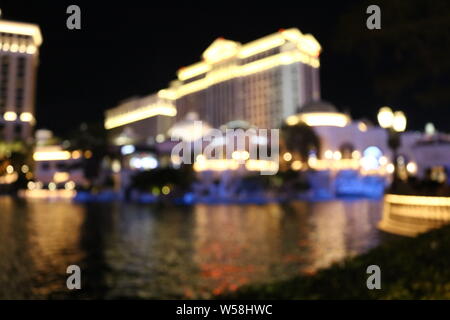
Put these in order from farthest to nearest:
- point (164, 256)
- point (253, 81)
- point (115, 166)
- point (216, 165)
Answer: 1. point (253, 81)
2. point (115, 166)
3. point (216, 165)
4. point (164, 256)

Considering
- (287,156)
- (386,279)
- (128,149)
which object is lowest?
(386,279)

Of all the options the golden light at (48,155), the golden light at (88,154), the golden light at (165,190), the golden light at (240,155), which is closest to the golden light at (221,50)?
the golden light at (48,155)

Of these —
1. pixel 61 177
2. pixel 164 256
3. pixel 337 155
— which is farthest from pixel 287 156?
pixel 164 256

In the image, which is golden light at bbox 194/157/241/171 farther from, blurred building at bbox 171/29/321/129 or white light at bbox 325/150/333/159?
blurred building at bbox 171/29/321/129

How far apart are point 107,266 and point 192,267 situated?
2095mm

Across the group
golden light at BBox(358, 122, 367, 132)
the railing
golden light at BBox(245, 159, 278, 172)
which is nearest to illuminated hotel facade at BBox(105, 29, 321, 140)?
golden light at BBox(358, 122, 367, 132)

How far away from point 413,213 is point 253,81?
81.7 meters

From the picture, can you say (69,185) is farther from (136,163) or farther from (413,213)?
(413,213)

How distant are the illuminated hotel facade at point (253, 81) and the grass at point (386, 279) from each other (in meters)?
69.7

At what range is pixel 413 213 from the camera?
14.3 metres

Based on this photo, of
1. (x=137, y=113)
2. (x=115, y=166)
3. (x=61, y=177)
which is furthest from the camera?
(x=137, y=113)

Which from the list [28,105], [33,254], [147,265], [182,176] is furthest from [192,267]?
[28,105]

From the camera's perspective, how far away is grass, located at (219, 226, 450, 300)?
4.97 meters

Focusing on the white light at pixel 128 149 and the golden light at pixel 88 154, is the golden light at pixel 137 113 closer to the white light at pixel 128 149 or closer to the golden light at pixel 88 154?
the white light at pixel 128 149
